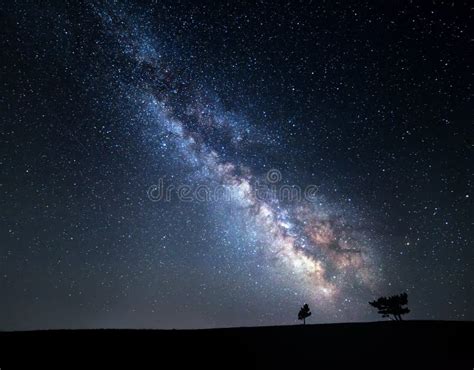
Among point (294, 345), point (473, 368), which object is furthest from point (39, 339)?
point (473, 368)

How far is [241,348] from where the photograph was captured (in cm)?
2269

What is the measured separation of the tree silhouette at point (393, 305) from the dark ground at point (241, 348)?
13.7m

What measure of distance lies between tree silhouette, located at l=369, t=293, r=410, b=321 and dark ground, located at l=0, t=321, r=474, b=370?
13699mm

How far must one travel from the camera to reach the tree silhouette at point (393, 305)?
42322 mm

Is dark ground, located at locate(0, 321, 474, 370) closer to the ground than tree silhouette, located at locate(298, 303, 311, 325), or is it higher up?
closer to the ground

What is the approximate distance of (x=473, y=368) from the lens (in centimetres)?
1809

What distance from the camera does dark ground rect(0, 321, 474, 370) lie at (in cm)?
1831

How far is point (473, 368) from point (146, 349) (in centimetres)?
1836

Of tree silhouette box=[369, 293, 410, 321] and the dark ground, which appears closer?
the dark ground

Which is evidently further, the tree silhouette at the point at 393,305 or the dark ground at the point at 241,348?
the tree silhouette at the point at 393,305

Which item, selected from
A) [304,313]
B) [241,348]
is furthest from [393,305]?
[241,348]

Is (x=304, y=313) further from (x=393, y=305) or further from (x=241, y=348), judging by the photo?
(x=241, y=348)

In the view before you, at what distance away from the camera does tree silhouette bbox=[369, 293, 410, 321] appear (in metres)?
42.3

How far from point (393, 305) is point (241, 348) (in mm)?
28308
